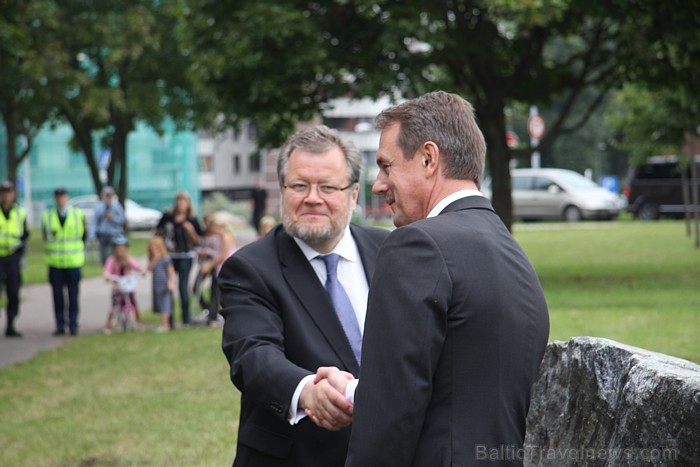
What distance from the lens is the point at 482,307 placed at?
9.41ft

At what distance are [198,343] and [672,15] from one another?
27.5ft

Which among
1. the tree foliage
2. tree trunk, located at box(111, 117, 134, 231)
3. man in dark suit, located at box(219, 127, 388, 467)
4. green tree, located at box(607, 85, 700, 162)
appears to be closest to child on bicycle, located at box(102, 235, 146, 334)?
man in dark suit, located at box(219, 127, 388, 467)

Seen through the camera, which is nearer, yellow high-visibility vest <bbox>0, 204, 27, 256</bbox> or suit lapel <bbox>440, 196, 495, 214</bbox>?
suit lapel <bbox>440, 196, 495, 214</bbox>

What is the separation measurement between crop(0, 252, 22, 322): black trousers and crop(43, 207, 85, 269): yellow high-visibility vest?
436 millimetres

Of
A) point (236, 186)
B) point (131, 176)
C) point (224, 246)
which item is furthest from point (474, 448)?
point (236, 186)

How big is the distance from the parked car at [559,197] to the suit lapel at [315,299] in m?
40.7

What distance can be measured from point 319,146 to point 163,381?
25.9 ft

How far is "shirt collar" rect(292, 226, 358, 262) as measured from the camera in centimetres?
407

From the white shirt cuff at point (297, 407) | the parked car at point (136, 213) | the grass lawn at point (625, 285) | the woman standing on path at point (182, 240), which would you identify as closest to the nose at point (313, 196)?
A: the white shirt cuff at point (297, 407)

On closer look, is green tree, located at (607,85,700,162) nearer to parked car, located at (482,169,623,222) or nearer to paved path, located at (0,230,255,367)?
paved path, located at (0,230,255,367)

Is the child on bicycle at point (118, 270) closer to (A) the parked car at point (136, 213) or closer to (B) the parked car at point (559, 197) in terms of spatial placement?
(B) the parked car at point (559, 197)

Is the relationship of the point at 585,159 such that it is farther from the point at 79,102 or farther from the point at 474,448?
the point at 474,448

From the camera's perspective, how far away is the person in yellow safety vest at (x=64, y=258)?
54.7 feet

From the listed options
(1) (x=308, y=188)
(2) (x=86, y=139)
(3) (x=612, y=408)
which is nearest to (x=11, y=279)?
(1) (x=308, y=188)
